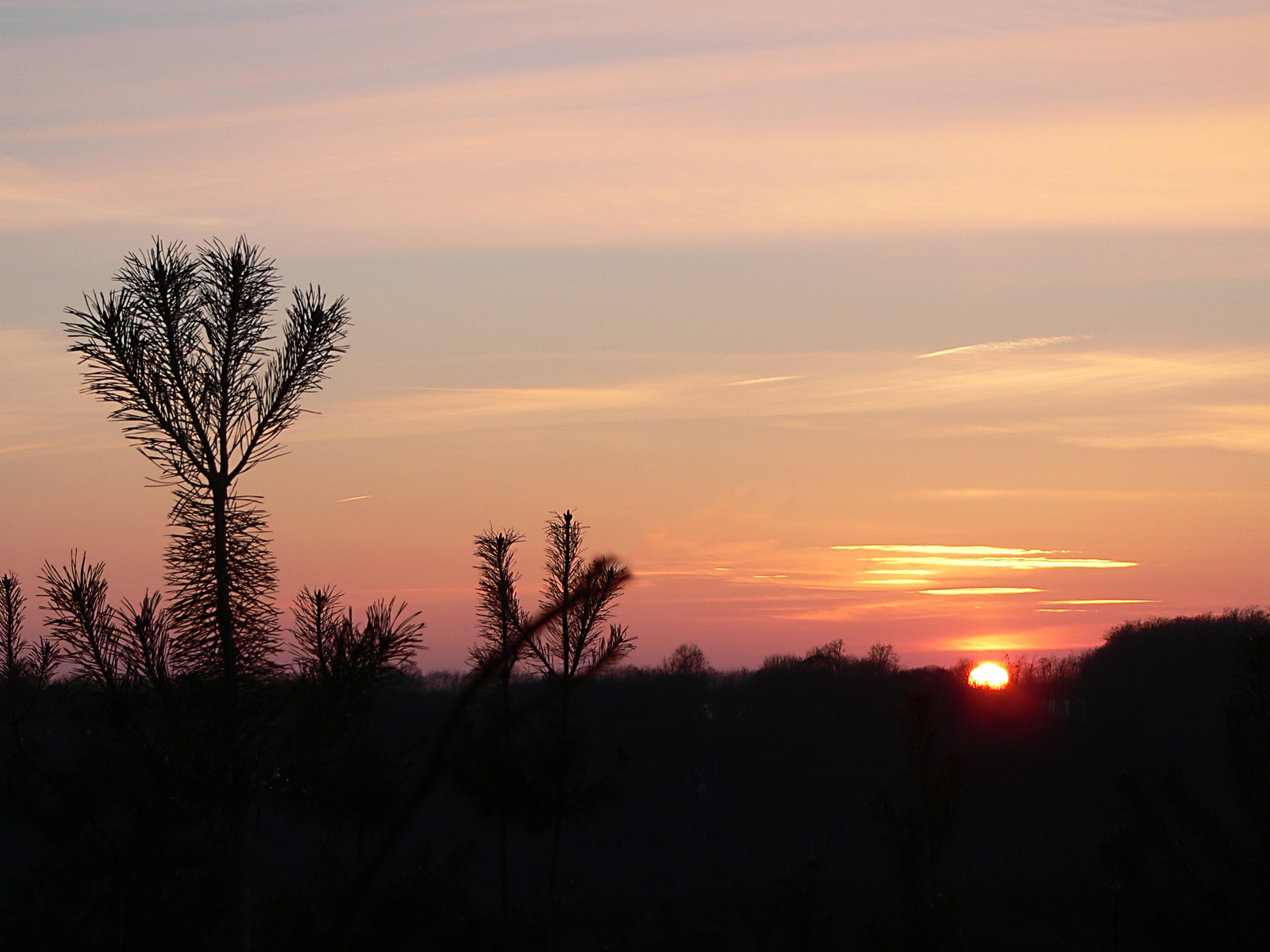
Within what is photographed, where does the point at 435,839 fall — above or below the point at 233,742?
below

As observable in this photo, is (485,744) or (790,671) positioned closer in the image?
(485,744)

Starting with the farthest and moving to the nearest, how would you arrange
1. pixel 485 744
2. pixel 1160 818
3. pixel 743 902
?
pixel 743 902, pixel 1160 818, pixel 485 744

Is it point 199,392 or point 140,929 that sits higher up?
point 199,392

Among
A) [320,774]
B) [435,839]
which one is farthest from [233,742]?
[435,839]

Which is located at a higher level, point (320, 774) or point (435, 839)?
point (320, 774)

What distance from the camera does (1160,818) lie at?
14641mm

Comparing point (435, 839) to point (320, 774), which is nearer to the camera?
point (320, 774)

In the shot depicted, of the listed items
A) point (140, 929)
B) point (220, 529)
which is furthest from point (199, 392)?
point (140, 929)

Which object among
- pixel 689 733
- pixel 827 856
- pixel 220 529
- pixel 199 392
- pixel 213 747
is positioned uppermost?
pixel 199 392

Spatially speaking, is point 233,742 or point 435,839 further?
point 435,839

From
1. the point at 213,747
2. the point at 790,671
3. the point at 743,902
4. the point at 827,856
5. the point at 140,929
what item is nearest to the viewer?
the point at 213,747

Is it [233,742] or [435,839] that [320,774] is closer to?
[233,742]

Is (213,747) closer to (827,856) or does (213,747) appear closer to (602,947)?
(602,947)

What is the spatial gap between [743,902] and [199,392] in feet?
266
